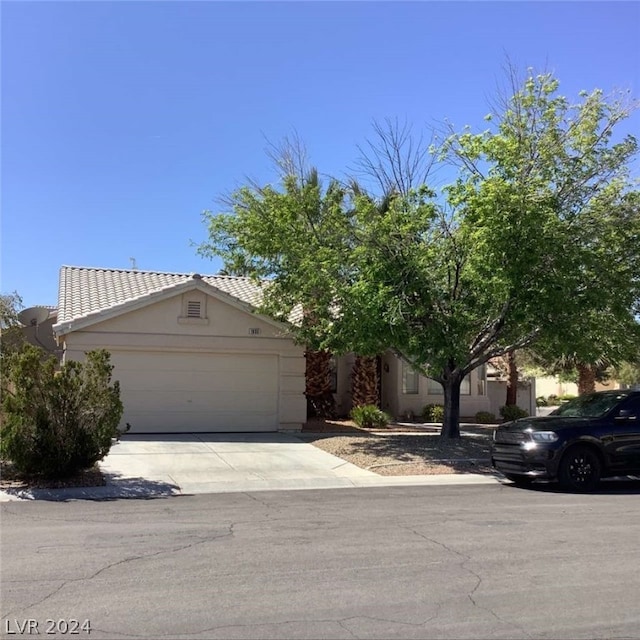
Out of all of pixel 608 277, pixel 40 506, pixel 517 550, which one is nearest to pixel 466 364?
pixel 608 277

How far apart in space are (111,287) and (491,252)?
12083 mm

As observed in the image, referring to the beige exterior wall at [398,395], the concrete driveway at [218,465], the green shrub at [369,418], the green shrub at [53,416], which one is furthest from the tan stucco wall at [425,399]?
the green shrub at [53,416]

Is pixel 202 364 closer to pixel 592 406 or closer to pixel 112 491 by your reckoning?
pixel 112 491

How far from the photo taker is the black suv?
1131 cm

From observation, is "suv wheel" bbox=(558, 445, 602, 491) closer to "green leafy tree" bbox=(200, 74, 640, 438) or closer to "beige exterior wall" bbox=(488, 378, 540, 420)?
"green leafy tree" bbox=(200, 74, 640, 438)

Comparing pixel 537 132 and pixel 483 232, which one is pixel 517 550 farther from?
pixel 537 132

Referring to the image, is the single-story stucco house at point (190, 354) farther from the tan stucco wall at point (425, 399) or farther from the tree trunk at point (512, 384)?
the tree trunk at point (512, 384)

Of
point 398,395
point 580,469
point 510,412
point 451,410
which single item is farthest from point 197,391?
point 510,412

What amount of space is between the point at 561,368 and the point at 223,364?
15.0 metres

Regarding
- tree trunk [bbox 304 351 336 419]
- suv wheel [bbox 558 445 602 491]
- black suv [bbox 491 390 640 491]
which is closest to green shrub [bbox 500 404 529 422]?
tree trunk [bbox 304 351 336 419]

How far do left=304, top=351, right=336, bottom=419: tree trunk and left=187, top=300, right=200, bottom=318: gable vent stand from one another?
5288mm

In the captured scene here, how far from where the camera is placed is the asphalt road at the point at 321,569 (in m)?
4.89

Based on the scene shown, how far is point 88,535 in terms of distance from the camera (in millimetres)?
7574

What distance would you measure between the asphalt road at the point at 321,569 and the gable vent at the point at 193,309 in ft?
28.3
